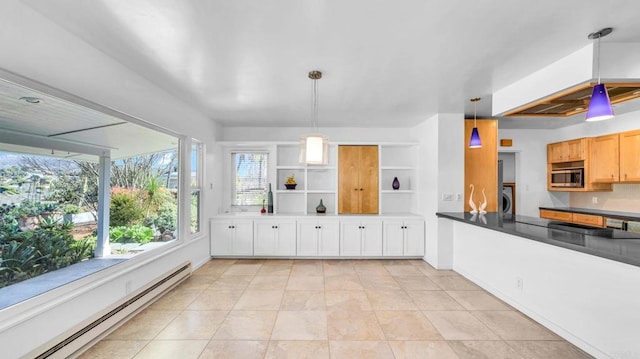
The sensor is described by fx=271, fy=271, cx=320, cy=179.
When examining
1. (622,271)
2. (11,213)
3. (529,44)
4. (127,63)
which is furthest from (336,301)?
(127,63)

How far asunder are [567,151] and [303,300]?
5.62 metres

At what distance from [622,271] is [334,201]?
4.00 m

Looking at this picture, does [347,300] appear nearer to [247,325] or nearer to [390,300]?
[390,300]

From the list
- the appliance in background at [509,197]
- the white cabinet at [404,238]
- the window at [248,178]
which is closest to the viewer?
the white cabinet at [404,238]

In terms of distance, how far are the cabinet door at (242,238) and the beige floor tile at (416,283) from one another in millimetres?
2530

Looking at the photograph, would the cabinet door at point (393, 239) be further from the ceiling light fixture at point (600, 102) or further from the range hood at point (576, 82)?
the ceiling light fixture at point (600, 102)

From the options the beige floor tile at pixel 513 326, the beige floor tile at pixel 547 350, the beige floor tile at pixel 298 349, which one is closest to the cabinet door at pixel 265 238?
the beige floor tile at pixel 298 349

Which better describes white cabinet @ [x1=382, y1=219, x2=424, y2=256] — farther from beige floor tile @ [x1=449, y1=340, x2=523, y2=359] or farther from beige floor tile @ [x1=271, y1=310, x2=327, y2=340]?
beige floor tile @ [x1=449, y1=340, x2=523, y2=359]

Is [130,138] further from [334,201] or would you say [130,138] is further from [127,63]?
[334,201]

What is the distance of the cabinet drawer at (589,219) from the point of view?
4408 mm

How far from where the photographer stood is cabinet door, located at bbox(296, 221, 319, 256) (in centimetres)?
480

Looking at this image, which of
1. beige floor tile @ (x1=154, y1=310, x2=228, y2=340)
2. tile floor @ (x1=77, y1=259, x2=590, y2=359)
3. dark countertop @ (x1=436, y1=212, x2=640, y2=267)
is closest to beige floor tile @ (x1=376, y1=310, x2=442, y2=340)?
tile floor @ (x1=77, y1=259, x2=590, y2=359)

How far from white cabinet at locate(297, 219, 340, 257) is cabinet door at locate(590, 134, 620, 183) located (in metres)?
4.50

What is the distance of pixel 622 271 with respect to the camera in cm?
190
